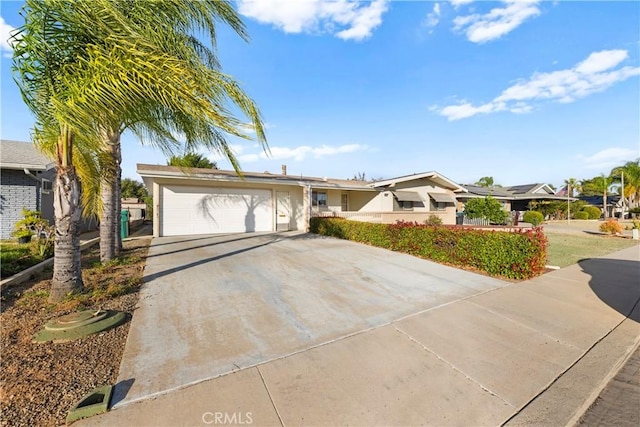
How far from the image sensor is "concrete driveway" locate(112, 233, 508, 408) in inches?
102

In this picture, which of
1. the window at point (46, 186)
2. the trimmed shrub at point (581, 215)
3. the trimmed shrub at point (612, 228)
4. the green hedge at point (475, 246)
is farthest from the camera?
the trimmed shrub at point (581, 215)

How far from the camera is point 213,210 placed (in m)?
12.6

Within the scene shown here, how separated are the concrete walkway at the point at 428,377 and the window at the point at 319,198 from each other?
A: 1229cm

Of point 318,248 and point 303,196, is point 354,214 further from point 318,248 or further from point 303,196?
point 318,248

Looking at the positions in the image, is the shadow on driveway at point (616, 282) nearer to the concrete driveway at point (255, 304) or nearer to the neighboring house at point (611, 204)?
the concrete driveway at point (255, 304)

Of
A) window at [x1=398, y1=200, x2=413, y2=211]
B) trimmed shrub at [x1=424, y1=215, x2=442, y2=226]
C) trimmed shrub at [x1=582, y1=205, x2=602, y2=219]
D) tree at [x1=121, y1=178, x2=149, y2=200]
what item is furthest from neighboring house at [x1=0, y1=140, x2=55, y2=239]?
trimmed shrub at [x1=582, y1=205, x2=602, y2=219]

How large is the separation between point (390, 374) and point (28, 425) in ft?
9.27

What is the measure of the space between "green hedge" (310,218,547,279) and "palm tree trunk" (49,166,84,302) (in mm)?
7928

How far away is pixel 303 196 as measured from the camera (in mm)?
14883

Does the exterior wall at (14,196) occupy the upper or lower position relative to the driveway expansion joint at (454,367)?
upper

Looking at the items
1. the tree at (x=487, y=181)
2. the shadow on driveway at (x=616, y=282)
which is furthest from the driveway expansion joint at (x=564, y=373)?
the tree at (x=487, y=181)

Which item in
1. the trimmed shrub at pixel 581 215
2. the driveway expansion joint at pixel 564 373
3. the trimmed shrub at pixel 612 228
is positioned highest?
the trimmed shrub at pixel 581 215

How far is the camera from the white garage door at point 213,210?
11758mm

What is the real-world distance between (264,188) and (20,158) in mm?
9300
